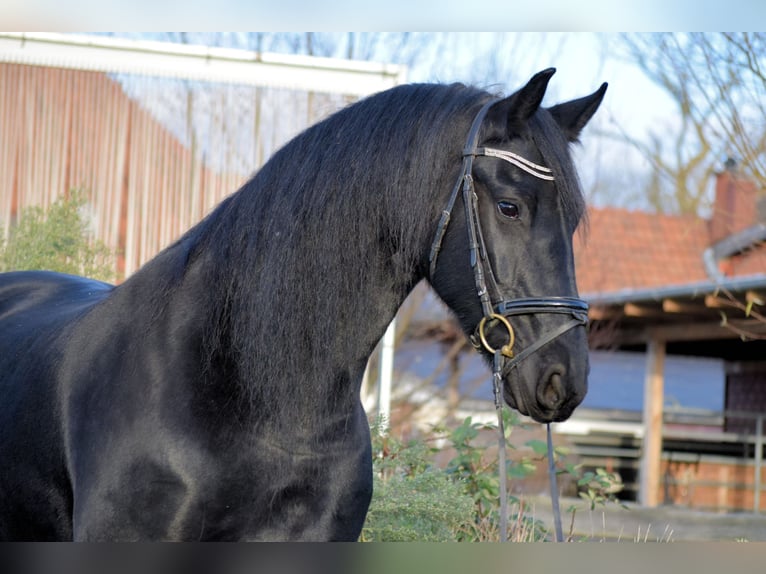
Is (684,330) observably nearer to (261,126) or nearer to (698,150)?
(698,150)

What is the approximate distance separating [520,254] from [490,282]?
100 millimetres

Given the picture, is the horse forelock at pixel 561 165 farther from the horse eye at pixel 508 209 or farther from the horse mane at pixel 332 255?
the horse eye at pixel 508 209

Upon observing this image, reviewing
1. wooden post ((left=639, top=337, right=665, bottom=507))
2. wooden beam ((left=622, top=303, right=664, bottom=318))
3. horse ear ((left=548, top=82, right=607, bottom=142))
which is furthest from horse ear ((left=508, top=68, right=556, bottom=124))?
wooden post ((left=639, top=337, right=665, bottom=507))

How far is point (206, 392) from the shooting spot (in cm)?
243

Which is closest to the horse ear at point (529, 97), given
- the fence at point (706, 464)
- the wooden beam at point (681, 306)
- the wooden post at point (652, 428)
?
the wooden beam at point (681, 306)

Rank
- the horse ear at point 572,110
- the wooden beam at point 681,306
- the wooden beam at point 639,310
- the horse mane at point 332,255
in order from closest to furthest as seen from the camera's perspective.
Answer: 1. the horse mane at point 332,255
2. the horse ear at point 572,110
3. the wooden beam at point 681,306
4. the wooden beam at point 639,310

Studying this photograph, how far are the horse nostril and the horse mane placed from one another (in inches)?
17.8

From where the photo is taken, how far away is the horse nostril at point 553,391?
2.20 metres

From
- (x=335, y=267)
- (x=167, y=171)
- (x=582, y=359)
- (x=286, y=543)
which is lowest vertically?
(x=286, y=543)

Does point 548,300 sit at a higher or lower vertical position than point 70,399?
higher

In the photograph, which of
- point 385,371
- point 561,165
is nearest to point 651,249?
point 385,371

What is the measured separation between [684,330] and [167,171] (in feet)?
27.3
